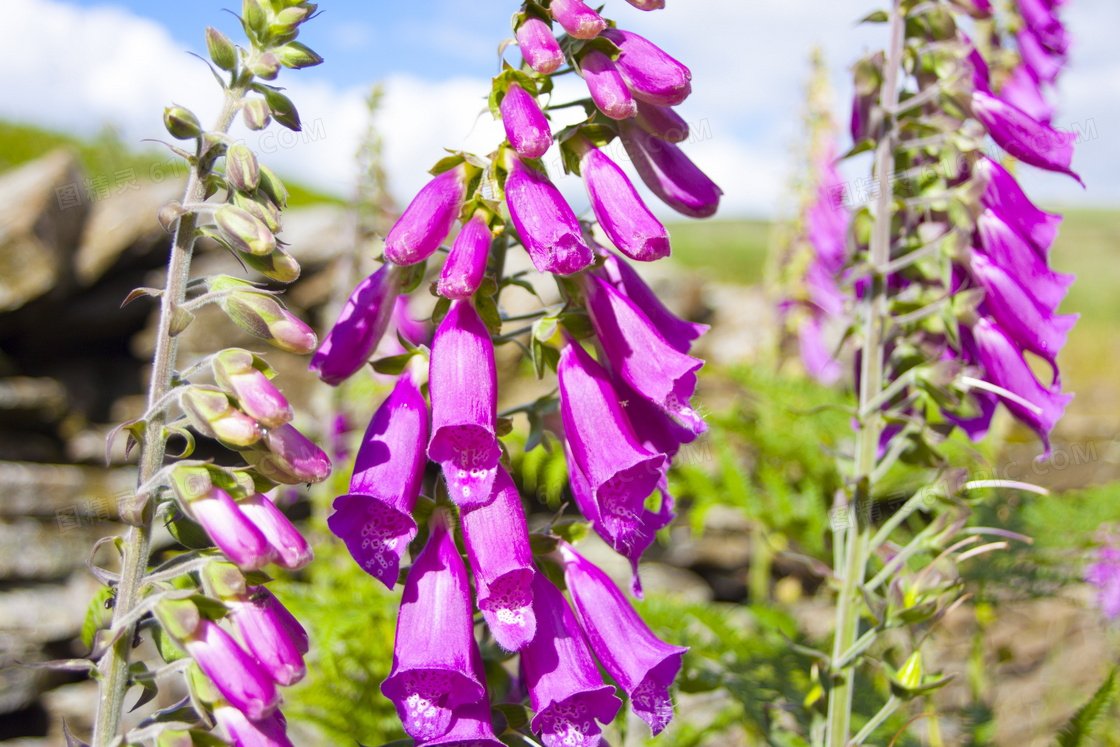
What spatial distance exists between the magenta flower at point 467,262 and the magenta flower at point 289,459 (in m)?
0.24

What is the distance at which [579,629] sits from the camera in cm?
98

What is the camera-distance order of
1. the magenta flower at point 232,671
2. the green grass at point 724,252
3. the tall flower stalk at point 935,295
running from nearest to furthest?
the magenta flower at point 232,671 → the tall flower stalk at point 935,295 → the green grass at point 724,252

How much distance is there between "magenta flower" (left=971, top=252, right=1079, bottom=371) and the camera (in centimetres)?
143

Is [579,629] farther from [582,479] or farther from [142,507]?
[142,507]

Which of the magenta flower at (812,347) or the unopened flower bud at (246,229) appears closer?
the unopened flower bud at (246,229)

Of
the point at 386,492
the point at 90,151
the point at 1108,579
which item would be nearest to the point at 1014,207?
the point at 386,492

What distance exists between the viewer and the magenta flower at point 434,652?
0.87 meters

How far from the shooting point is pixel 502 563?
35.1 inches

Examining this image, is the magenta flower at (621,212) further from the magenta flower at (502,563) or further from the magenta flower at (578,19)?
the magenta flower at (502,563)

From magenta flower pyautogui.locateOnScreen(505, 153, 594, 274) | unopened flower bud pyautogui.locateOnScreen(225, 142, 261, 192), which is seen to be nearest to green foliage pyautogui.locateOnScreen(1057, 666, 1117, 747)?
→ magenta flower pyautogui.locateOnScreen(505, 153, 594, 274)

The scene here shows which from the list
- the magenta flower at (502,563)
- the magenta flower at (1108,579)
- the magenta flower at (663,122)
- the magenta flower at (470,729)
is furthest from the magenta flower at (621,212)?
the magenta flower at (1108,579)

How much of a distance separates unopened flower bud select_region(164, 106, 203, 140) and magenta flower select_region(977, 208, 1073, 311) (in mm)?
1354

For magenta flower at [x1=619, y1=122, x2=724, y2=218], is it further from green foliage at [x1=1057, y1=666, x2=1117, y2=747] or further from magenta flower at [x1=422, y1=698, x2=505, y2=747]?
green foliage at [x1=1057, y1=666, x2=1117, y2=747]

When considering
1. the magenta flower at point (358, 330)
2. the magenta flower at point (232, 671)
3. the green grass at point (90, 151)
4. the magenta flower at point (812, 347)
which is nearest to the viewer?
the magenta flower at point (232, 671)
